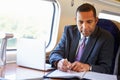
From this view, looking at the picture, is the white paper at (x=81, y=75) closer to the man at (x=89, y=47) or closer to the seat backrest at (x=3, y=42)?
the man at (x=89, y=47)

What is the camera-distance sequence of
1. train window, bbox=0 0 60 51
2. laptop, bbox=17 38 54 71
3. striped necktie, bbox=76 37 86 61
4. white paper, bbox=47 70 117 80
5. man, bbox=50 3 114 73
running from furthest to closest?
train window, bbox=0 0 60 51 < striped necktie, bbox=76 37 86 61 < man, bbox=50 3 114 73 < laptop, bbox=17 38 54 71 < white paper, bbox=47 70 117 80

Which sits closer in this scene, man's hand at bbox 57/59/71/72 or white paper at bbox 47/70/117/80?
white paper at bbox 47/70/117/80

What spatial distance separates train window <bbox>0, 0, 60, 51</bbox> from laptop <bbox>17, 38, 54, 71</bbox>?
1.38 ft

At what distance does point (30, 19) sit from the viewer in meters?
2.31

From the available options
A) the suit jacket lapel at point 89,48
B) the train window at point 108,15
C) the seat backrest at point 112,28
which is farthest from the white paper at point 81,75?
the train window at point 108,15

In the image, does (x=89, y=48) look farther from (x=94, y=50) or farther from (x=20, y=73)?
(x=20, y=73)

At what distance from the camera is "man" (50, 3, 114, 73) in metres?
1.79

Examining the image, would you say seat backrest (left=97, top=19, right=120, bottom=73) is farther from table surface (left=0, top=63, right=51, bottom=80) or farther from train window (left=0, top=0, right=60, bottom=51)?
table surface (left=0, top=63, right=51, bottom=80)

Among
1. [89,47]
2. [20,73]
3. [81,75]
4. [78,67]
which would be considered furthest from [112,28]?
[20,73]

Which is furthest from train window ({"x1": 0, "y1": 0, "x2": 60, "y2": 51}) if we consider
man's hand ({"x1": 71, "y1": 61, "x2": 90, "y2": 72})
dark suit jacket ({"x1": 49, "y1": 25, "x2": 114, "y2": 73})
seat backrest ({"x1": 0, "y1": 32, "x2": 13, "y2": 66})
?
man's hand ({"x1": 71, "y1": 61, "x2": 90, "y2": 72})

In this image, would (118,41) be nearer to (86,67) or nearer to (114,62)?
(114,62)

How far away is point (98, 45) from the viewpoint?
73.3 inches

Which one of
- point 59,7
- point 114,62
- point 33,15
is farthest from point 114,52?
point 33,15

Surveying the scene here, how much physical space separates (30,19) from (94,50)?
765 mm
